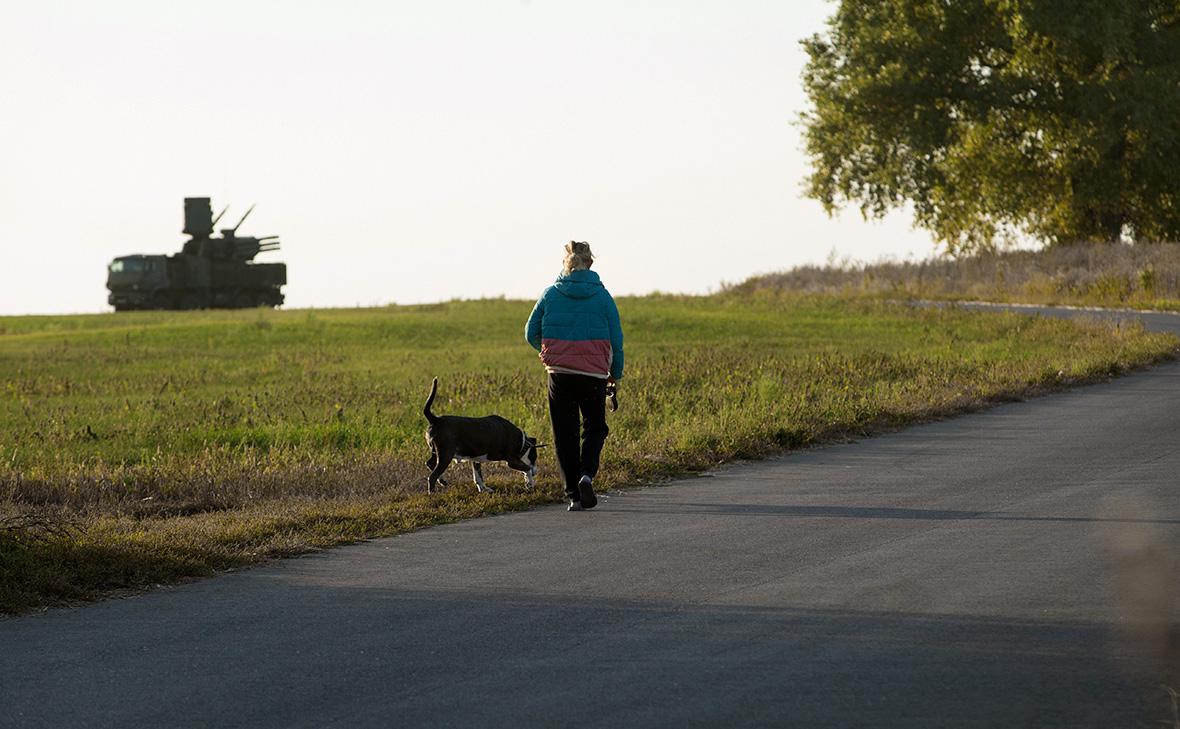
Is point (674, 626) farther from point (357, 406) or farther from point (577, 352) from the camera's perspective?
point (357, 406)

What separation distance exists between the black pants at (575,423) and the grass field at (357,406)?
1.53 feet

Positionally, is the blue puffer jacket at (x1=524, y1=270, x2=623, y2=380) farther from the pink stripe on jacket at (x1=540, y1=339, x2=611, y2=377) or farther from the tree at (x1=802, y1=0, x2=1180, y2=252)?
the tree at (x1=802, y1=0, x2=1180, y2=252)

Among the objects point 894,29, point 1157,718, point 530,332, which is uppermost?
point 894,29

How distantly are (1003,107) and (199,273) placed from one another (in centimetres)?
3090

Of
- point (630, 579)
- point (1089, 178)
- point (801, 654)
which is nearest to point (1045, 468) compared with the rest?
point (630, 579)

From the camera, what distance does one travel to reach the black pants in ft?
43.3

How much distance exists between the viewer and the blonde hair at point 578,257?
1312cm

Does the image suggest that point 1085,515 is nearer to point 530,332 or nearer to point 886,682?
point 530,332

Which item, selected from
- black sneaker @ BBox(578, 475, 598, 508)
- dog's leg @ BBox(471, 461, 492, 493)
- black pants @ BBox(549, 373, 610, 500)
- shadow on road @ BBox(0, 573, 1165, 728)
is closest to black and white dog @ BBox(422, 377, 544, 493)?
dog's leg @ BBox(471, 461, 492, 493)

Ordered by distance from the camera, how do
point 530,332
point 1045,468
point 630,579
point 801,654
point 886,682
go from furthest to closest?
point 1045,468
point 530,332
point 630,579
point 801,654
point 886,682

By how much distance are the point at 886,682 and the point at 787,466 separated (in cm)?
859

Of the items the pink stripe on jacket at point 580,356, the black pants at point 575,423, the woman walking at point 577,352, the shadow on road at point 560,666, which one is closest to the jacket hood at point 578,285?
the woman walking at point 577,352

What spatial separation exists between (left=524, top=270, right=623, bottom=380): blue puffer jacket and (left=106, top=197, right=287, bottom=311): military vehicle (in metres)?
→ 55.1

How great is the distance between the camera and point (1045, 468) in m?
15.2
